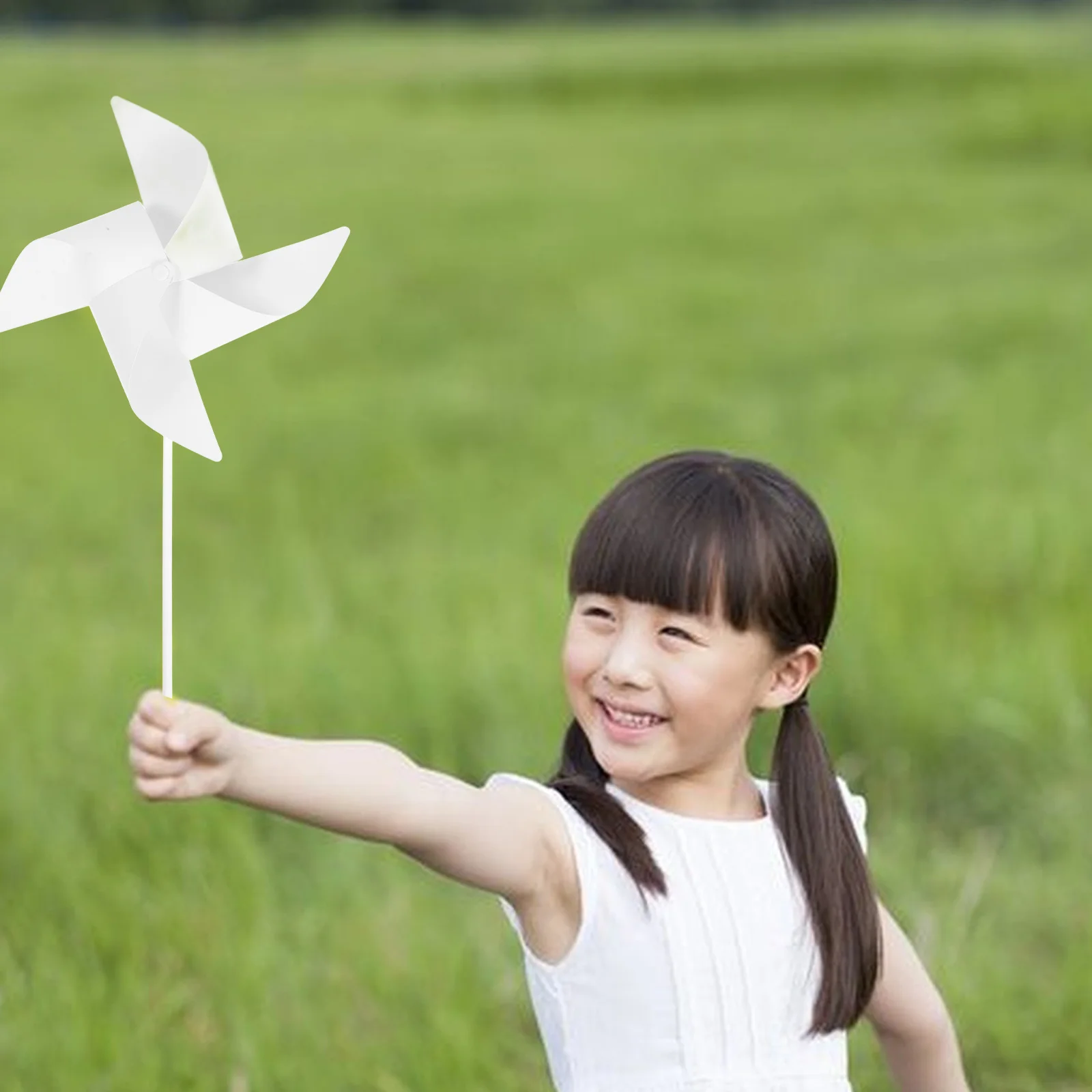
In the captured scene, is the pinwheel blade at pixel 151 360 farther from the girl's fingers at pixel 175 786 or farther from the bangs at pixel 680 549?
the bangs at pixel 680 549

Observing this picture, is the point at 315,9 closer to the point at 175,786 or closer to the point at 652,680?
the point at 652,680

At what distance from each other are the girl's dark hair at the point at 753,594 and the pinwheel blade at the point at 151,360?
379 mm

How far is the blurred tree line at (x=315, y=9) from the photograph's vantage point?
4194 cm

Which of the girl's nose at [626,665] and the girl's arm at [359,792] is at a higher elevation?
the girl's nose at [626,665]

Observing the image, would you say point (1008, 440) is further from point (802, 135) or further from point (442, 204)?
point (802, 135)

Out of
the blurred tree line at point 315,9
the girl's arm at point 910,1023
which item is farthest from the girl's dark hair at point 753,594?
the blurred tree line at point 315,9

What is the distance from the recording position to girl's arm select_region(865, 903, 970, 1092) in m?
2.44

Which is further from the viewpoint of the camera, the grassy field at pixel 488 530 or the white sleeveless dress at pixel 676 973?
the grassy field at pixel 488 530

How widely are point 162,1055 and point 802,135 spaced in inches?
545

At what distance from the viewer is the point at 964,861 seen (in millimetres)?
3887

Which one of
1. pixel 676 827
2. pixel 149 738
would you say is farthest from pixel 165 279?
pixel 676 827

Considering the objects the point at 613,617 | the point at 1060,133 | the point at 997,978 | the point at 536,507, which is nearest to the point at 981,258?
the point at 1060,133

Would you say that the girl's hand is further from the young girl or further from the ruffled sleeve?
the ruffled sleeve

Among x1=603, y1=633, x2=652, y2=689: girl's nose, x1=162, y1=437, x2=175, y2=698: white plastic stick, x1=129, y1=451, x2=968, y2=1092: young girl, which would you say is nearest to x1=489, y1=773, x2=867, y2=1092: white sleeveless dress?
x1=129, y1=451, x2=968, y2=1092: young girl
